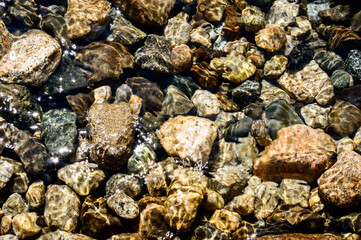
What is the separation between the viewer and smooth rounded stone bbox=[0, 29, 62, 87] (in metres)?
5.58

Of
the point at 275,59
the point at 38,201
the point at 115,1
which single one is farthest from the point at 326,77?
the point at 38,201

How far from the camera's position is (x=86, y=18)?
662cm

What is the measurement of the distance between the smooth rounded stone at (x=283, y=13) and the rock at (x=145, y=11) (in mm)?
3199

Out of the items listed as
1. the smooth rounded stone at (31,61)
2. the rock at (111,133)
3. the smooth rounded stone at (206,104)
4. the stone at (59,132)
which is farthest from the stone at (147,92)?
the smooth rounded stone at (31,61)

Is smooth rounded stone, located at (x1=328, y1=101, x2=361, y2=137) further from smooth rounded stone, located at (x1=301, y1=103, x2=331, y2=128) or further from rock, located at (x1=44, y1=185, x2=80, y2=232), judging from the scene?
rock, located at (x1=44, y1=185, x2=80, y2=232)

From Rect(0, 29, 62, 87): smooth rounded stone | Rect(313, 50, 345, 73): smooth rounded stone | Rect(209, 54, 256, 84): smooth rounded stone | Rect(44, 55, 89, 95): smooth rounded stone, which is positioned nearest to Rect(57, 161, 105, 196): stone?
Rect(44, 55, 89, 95): smooth rounded stone

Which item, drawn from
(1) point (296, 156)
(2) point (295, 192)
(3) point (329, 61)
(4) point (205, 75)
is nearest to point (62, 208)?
(4) point (205, 75)

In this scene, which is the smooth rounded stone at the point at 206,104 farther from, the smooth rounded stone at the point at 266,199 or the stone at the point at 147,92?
the smooth rounded stone at the point at 266,199

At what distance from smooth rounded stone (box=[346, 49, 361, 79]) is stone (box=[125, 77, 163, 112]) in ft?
16.5

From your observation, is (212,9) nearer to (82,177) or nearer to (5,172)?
(82,177)

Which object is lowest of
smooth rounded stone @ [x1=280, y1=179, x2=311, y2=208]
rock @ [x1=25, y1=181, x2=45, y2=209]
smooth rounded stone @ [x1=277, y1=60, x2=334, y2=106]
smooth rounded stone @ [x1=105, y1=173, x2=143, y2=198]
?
rock @ [x1=25, y1=181, x2=45, y2=209]

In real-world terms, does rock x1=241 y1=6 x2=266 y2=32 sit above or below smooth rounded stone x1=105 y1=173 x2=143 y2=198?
above

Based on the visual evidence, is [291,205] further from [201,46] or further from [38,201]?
[38,201]

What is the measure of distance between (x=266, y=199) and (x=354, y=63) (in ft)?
14.5
